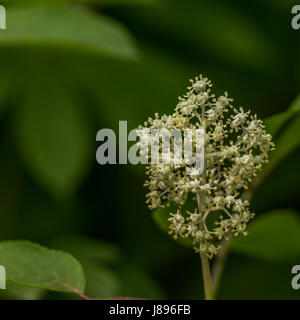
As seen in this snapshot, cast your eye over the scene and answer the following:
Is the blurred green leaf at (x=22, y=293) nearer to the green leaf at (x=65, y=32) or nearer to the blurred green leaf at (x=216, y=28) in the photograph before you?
the green leaf at (x=65, y=32)

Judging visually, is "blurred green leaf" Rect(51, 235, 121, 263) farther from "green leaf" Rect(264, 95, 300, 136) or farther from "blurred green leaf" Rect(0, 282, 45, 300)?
"green leaf" Rect(264, 95, 300, 136)

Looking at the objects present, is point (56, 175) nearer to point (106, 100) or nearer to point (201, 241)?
point (106, 100)

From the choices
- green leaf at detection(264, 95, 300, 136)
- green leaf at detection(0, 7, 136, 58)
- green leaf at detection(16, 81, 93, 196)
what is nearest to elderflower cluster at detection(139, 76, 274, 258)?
green leaf at detection(264, 95, 300, 136)

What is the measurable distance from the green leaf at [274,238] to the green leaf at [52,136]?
0.84m

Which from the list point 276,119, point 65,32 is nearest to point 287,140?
point 276,119

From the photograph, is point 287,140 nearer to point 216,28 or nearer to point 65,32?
point 65,32

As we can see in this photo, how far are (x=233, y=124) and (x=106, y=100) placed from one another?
3.96 feet

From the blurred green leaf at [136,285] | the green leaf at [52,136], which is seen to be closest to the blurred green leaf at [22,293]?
the blurred green leaf at [136,285]

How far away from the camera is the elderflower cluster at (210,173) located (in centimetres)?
93

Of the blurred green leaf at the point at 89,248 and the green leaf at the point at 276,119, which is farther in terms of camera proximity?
the blurred green leaf at the point at 89,248

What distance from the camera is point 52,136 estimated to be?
209 centimetres

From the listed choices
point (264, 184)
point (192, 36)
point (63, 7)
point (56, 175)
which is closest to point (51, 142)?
point (56, 175)

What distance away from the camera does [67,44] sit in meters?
1.53

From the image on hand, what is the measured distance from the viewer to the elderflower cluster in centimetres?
93
